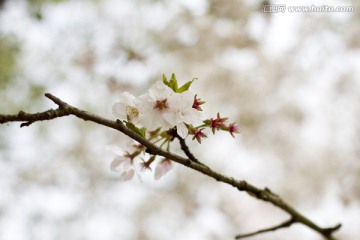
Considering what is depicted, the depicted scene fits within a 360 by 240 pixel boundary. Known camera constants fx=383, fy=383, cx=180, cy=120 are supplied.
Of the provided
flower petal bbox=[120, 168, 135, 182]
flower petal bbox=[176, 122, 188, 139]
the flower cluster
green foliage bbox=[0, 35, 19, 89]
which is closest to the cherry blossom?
the flower cluster

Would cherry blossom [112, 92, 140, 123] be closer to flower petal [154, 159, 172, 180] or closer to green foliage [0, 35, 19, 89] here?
flower petal [154, 159, 172, 180]

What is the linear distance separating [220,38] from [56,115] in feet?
15.1

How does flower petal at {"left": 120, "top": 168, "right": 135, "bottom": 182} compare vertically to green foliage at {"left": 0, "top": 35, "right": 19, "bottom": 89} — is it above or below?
below

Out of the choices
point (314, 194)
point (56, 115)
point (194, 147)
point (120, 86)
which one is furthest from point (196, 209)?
point (56, 115)

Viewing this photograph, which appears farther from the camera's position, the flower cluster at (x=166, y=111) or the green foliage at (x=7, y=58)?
the green foliage at (x=7, y=58)

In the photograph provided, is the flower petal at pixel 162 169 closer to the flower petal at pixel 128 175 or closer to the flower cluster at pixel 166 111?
the flower petal at pixel 128 175

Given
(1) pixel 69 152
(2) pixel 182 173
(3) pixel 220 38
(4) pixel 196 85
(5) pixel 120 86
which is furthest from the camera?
(2) pixel 182 173

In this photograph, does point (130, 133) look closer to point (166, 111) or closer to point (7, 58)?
point (166, 111)

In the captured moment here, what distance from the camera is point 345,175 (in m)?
5.32

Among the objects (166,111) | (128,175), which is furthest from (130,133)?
(128,175)

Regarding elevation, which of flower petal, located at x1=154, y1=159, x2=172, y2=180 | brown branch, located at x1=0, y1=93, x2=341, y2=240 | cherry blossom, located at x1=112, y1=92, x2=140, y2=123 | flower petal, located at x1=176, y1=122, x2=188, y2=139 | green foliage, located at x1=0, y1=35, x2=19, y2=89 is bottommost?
brown branch, located at x1=0, y1=93, x2=341, y2=240

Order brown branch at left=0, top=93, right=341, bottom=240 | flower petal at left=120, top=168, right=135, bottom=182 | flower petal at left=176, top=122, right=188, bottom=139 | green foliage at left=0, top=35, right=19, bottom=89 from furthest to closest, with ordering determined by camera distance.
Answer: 1. green foliage at left=0, top=35, right=19, bottom=89
2. flower petal at left=120, top=168, right=135, bottom=182
3. flower petal at left=176, top=122, right=188, bottom=139
4. brown branch at left=0, top=93, right=341, bottom=240

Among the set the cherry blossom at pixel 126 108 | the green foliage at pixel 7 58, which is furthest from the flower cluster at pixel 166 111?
the green foliage at pixel 7 58

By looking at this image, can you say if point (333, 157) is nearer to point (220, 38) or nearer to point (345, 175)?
point (345, 175)
